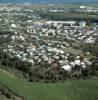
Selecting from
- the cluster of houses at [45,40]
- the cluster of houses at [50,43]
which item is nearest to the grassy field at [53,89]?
the cluster of houses at [50,43]

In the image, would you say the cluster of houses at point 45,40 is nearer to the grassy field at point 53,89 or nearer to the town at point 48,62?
the town at point 48,62

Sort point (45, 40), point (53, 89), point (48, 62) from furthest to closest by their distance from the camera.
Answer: point (45, 40)
point (48, 62)
point (53, 89)

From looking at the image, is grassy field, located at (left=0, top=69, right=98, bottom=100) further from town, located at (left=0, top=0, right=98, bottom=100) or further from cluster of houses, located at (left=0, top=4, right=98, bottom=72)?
cluster of houses, located at (left=0, top=4, right=98, bottom=72)

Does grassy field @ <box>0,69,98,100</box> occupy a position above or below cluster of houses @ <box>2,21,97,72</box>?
above

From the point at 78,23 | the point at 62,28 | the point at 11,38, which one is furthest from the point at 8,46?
the point at 78,23

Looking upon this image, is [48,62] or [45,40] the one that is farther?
[45,40]

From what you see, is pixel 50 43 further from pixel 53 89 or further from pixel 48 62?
pixel 53 89

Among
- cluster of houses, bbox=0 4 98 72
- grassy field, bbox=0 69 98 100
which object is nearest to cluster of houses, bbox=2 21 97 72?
cluster of houses, bbox=0 4 98 72

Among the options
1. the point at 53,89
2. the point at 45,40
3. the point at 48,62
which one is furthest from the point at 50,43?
the point at 53,89

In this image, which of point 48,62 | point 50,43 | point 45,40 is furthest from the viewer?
point 45,40
